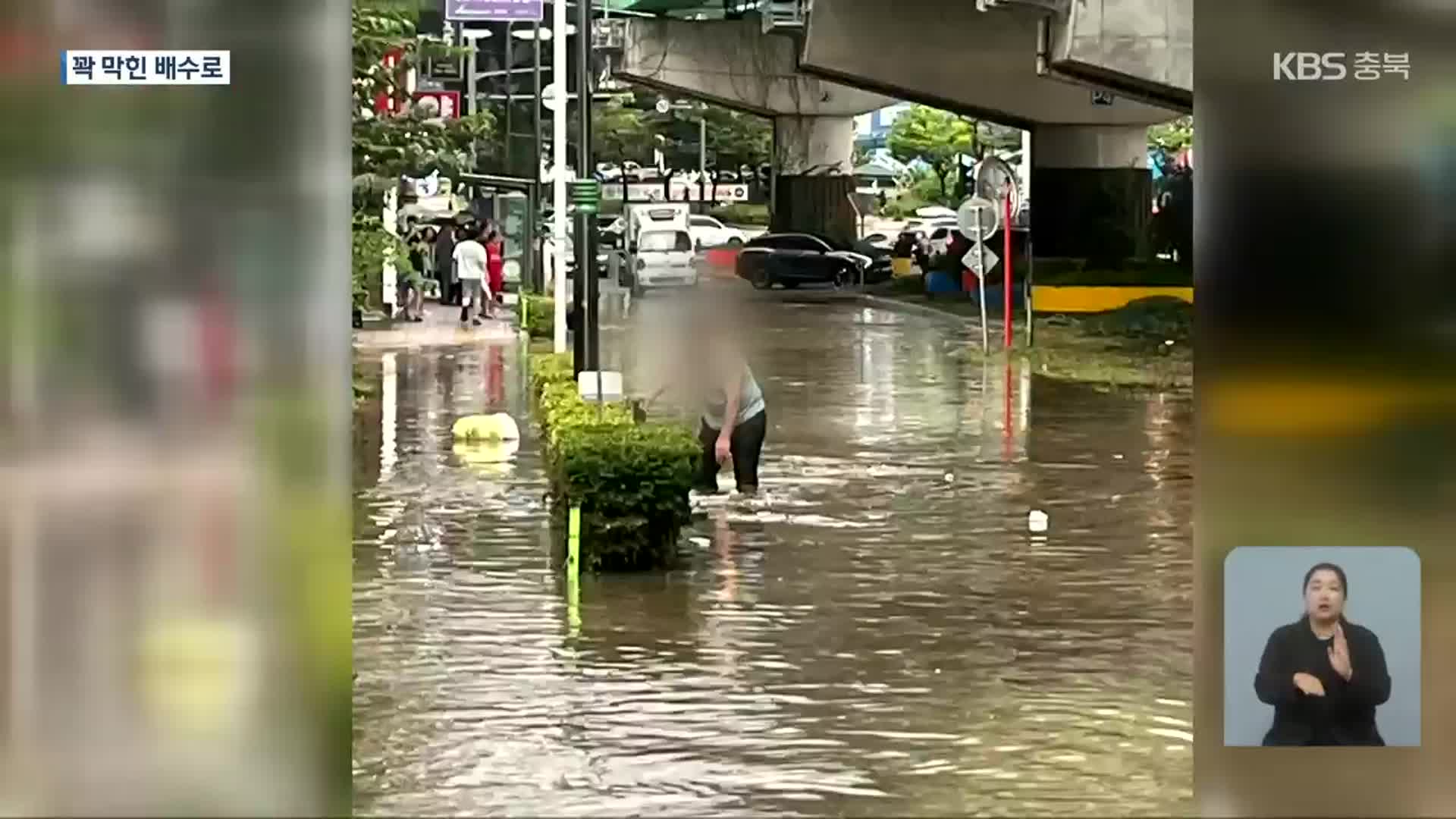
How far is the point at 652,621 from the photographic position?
38.9ft

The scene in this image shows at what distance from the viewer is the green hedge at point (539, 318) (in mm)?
33438

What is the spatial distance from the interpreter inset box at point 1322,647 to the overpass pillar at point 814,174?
49.2m

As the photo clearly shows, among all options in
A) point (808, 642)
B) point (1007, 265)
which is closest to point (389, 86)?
point (808, 642)

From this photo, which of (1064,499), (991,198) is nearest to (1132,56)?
(991,198)

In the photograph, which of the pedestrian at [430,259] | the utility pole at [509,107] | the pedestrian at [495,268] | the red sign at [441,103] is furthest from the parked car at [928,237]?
the red sign at [441,103]

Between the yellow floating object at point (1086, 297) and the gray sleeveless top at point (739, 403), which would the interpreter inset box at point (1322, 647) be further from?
the yellow floating object at point (1086, 297)

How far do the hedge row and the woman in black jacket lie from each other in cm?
605

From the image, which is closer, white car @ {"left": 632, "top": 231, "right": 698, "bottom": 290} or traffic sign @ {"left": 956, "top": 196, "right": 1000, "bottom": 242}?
traffic sign @ {"left": 956, "top": 196, "right": 1000, "bottom": 242}

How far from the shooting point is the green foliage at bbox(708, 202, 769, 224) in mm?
66750

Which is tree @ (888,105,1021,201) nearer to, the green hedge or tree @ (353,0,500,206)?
the green hedge

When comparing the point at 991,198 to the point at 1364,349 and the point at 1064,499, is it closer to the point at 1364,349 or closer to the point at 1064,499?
the point at 1064,499

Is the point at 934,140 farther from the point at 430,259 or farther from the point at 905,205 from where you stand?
the point at 430,259

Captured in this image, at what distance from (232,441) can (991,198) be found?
25.4m
